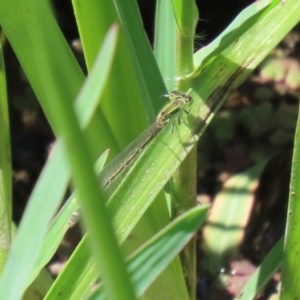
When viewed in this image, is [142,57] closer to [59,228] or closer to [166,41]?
[166,41]

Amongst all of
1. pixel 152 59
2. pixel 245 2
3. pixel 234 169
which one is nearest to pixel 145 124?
pixel 152 59

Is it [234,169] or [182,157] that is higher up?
[182,157]

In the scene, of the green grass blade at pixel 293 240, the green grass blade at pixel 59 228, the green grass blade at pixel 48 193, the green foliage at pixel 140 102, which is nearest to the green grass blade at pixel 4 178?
the green foliage at pixel 140 102

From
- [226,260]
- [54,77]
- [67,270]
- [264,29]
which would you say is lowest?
[226,260]

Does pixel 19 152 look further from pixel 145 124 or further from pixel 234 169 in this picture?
pixel 145 124

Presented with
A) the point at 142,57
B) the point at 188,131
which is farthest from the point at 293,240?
the point at 142,57

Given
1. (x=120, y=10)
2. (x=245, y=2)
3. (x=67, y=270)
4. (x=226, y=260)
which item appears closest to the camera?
(x=67, y=270)
